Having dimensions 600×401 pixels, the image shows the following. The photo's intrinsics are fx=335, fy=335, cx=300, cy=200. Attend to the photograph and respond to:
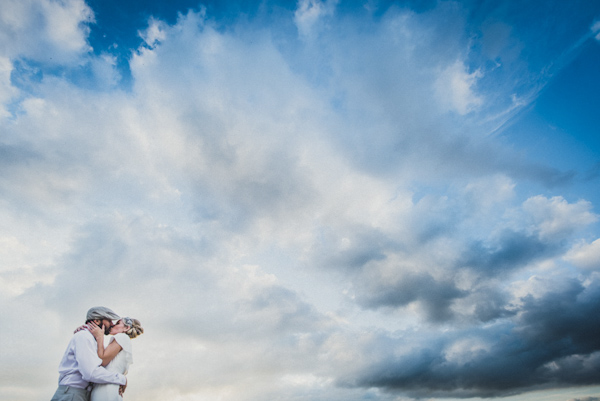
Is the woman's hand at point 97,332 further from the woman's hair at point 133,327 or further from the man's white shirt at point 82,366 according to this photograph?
the woman's hair at point 133,327

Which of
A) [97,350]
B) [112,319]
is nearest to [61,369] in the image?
[97,350]

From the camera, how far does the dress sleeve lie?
12338 millimetres

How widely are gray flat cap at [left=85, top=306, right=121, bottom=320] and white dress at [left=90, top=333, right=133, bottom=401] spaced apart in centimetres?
82

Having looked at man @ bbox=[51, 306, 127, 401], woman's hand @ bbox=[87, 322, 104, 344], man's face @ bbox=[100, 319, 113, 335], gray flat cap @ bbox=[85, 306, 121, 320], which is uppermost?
gray flat cap @ bbox=[85, 306, 121, 320]

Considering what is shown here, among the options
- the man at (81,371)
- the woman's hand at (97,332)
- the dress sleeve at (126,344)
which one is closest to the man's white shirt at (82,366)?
the man at (81,371)

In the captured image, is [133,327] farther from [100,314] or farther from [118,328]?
[100,314]

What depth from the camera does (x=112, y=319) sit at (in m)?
12.9

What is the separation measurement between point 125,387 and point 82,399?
132 centimetres

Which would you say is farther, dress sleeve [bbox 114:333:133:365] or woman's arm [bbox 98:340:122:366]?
dress sleeve [bbox 114:333:133:365]

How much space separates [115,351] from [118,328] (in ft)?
3.06

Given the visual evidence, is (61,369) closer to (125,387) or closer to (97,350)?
(97,350)

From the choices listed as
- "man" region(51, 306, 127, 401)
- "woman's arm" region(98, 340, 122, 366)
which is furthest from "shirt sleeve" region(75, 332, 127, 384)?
"woman's arm" region(98, 340, 122, 366)

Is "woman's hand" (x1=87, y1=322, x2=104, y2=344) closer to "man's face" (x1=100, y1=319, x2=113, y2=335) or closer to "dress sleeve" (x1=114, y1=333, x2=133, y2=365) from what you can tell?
"man's face" (x1=100, y1=319, x2=113, y2=335)

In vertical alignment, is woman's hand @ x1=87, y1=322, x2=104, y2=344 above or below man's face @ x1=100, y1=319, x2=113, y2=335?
below
